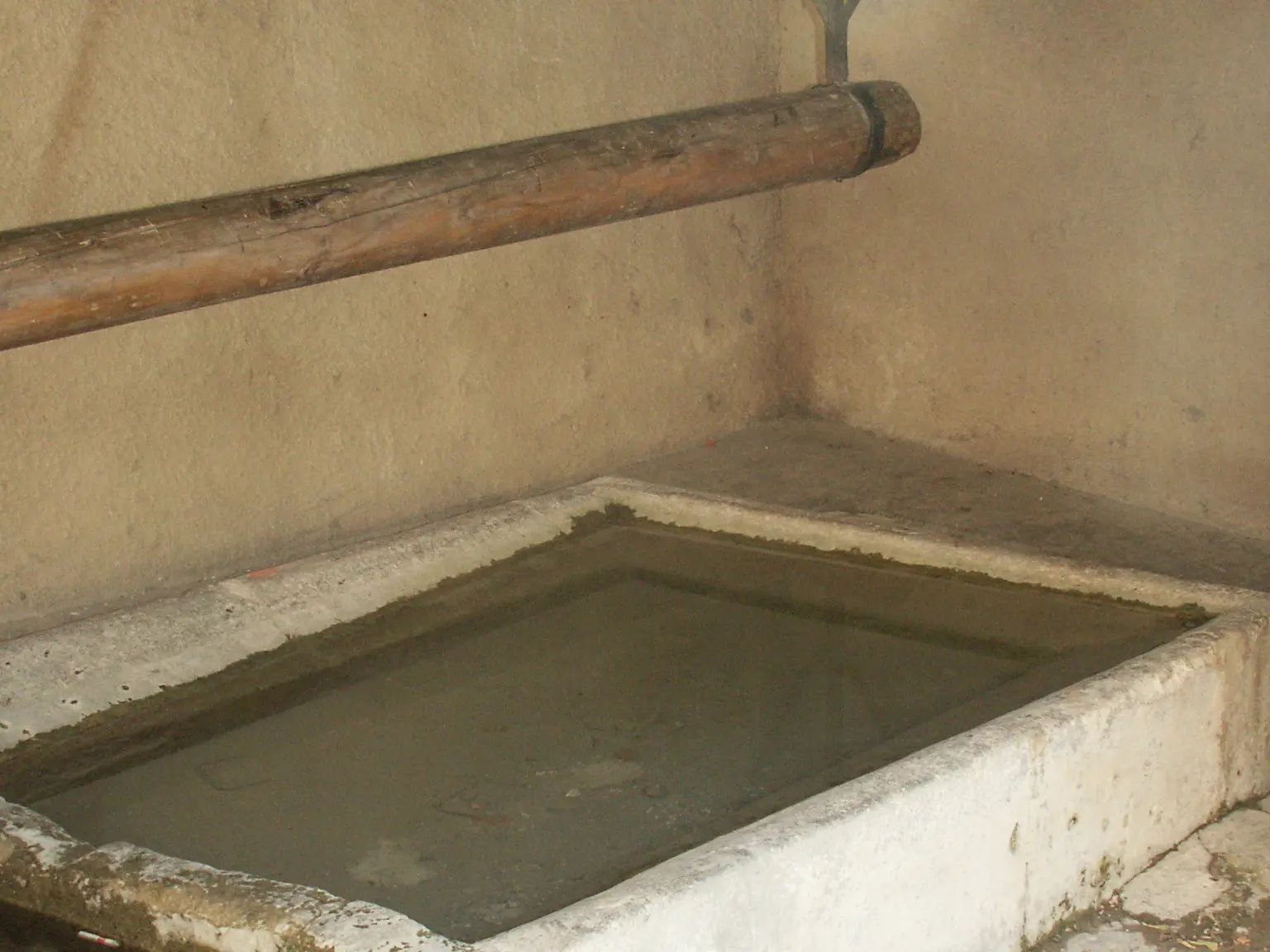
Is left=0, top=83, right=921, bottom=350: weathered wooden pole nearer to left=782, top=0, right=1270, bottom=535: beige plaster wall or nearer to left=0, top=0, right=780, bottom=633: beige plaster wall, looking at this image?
left=782, top=0, right=1270, bottom=535: beige plaster wall

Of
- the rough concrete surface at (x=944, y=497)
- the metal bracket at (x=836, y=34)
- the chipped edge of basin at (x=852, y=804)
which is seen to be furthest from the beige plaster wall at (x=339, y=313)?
the metal bracket at (x=836, y=34)

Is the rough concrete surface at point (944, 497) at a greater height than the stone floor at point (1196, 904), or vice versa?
the rough concrete surface at point (944, 497)

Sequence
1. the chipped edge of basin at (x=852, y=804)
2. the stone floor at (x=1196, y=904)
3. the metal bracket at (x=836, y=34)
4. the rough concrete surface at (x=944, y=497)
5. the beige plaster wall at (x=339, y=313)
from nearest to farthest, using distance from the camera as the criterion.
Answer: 1. the chipped edge of basin at (x=852, y=804)
2. the stone floor at (x=1196, y=904)
3. the beige plaster wall at (x=339, y=313)
4. the rough concrete surface at (x=944, y=497)
5. the metal bracket at (x=836, y=34)

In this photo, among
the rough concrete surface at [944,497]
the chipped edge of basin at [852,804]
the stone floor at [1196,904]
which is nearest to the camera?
the chipped edge of basin at [852,804]

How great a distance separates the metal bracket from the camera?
4281 millimetres

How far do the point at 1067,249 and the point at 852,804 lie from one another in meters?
2.37

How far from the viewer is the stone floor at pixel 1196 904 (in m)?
2.58

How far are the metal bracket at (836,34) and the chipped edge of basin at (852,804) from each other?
139 cm

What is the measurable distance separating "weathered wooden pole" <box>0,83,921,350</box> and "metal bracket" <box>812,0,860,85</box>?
89mm

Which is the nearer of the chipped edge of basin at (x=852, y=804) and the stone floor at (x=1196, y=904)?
the chipped edge of basin at (x=852, y=804)

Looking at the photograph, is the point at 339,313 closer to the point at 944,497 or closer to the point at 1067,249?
the point at 944,497

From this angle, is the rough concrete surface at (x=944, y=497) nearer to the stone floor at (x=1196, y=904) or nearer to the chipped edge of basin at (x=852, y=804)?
the chipped edge of basin at (x=852, y=804)

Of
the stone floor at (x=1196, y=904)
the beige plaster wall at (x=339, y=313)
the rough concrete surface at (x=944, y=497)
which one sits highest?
the beige plaster wall at (x=339, y=313)

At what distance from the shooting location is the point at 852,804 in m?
2.34
